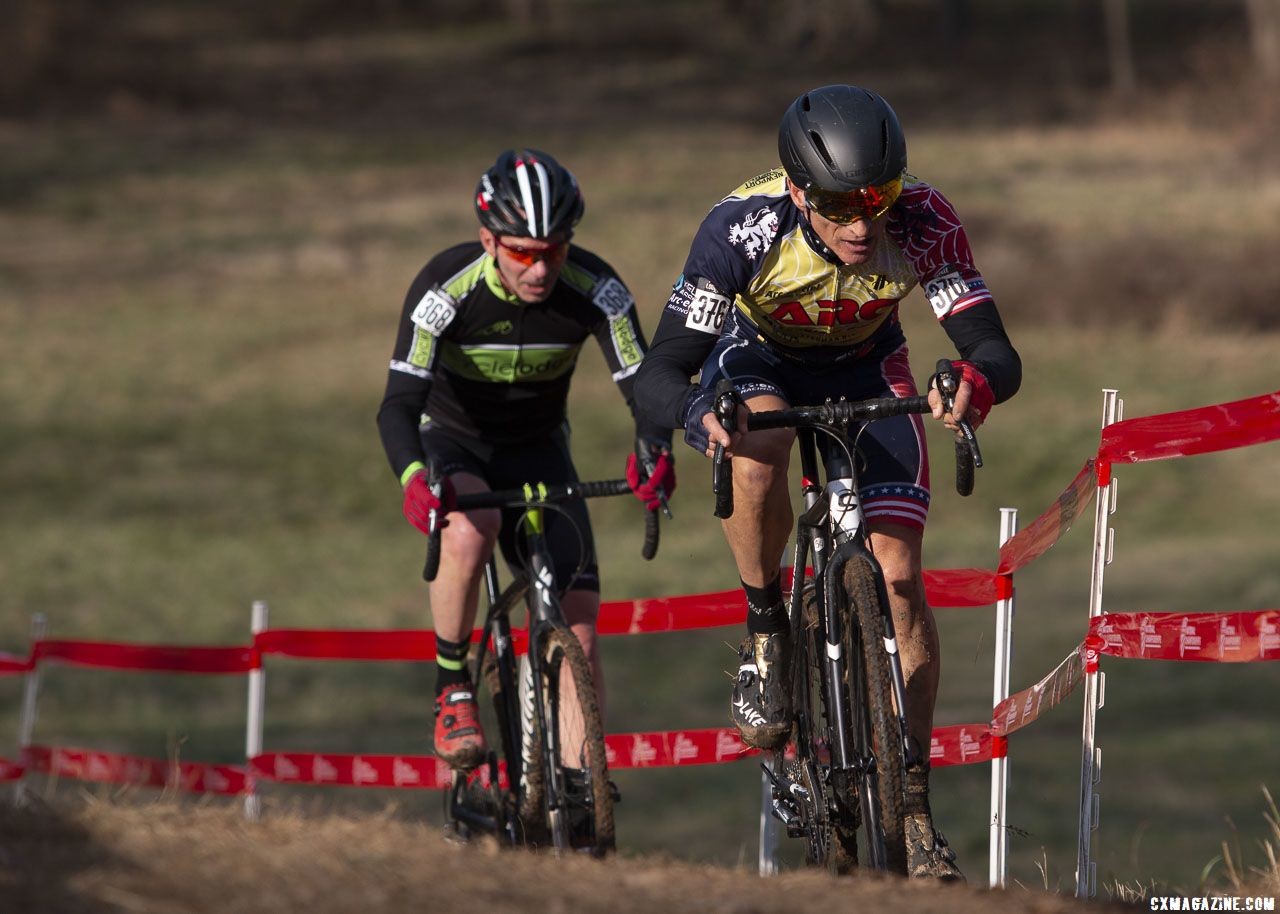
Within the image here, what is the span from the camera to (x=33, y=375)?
100ft

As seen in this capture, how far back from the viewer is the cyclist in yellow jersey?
18.9 ft

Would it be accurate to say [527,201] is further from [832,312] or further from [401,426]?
[832,312]

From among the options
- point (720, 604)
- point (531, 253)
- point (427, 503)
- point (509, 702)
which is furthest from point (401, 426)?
point (720, 604)

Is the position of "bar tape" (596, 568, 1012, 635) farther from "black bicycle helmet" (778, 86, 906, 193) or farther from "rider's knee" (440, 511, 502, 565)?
"black bicycle helmet" (778, 86, 906, 193)

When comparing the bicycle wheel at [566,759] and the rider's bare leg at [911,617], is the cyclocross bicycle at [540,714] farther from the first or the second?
the rider's bare leg at [911,617]

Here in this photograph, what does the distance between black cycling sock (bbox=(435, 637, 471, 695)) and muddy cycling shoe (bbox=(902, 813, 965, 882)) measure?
2.30 meters

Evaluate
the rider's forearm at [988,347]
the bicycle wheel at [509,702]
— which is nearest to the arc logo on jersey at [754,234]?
the rider's forearm at [988,347]

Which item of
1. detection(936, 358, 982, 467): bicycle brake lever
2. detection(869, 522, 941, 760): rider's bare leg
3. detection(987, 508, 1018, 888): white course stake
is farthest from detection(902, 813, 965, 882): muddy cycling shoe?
detection(936, 358, 982, 467): bicycle brake lever

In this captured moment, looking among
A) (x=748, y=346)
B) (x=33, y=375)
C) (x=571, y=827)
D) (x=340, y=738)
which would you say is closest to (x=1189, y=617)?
(x=748, y=346)

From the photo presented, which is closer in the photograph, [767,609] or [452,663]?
[767,609]

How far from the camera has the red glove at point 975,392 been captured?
5.54 meters

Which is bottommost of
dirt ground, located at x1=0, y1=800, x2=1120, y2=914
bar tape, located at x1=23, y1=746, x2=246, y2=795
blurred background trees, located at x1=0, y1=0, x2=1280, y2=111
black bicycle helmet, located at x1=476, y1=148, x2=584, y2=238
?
bar tape, located at x1=23, y1=746, x2=246, y2=795

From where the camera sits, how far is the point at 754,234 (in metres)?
6.03

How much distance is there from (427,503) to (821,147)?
2.08 m
